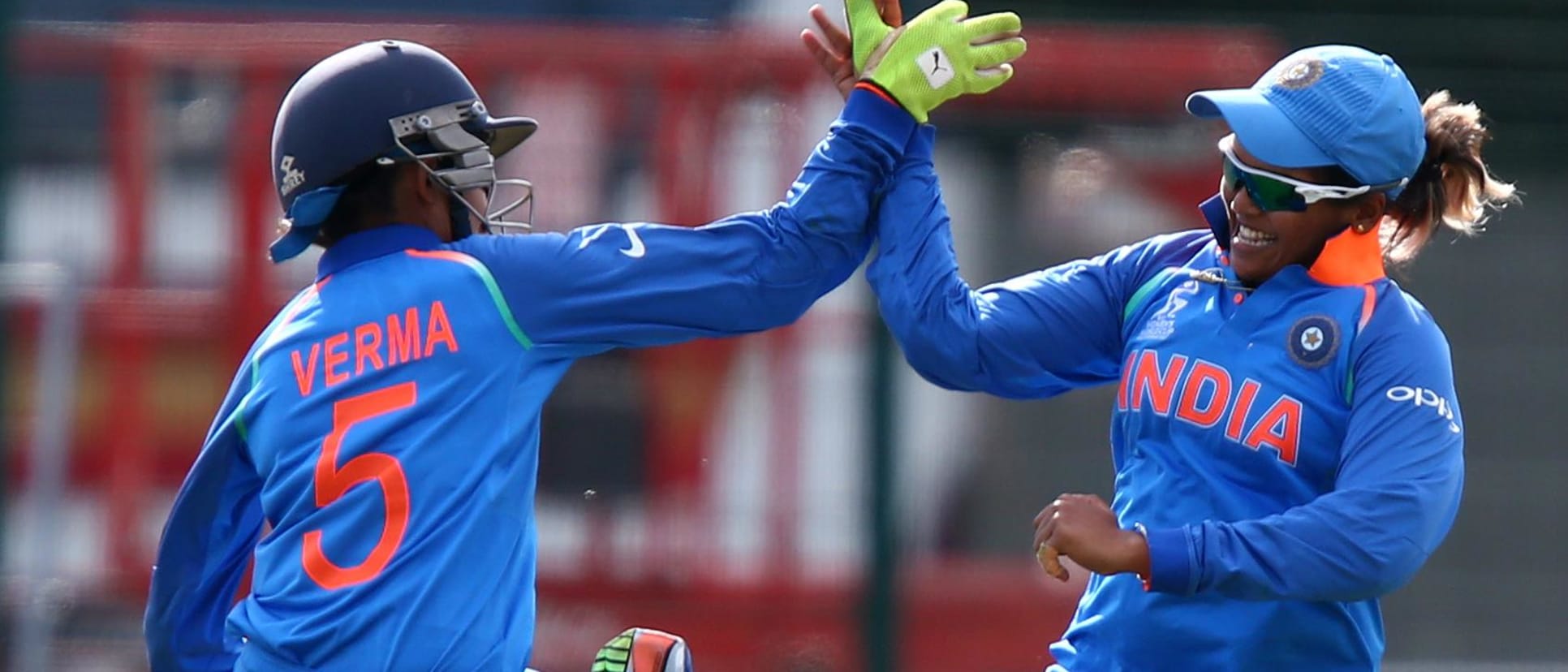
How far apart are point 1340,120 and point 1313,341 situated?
31 cm

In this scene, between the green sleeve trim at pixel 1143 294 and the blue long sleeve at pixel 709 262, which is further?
the green sleeve trim at pixel 1143 294

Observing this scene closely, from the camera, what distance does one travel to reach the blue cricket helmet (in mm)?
3051

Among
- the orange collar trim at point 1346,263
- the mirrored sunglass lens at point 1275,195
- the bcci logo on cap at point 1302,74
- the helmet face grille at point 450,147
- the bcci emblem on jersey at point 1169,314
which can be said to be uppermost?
the bcci logo on cap at point 1302,74

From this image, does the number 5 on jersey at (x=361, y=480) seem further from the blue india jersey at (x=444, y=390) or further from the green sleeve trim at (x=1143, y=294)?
the green sleeve trim at (x=1143, y=294)

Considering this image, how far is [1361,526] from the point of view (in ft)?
8.93

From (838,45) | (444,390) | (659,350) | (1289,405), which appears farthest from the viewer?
(659,350)

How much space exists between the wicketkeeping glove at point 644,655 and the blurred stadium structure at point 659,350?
2801 mm

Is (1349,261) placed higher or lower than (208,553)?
higher

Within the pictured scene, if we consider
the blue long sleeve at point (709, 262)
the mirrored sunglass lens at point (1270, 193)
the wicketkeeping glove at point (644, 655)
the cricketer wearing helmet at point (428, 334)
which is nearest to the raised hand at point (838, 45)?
the cricketer wearing helmet at point (428, 334)

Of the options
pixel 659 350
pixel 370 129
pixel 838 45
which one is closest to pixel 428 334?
pixel 370 129

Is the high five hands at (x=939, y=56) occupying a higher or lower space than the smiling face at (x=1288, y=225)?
higher

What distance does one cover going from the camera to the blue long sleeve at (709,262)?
3014mm

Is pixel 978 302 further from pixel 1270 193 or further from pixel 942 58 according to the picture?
pixel 1270 193

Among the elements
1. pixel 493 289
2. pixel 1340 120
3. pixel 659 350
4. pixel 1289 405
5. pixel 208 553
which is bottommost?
pixel 659 350
